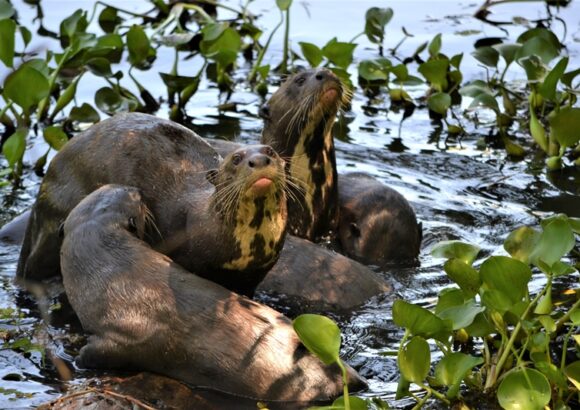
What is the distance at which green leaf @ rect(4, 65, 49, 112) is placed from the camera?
8.45 meters

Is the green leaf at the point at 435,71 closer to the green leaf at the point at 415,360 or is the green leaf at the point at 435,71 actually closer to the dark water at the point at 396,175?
the dark water at the point at 396,175

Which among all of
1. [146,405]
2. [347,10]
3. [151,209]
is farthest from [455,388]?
[347,10]

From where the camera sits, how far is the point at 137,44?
995 cm

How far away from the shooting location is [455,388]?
565cm

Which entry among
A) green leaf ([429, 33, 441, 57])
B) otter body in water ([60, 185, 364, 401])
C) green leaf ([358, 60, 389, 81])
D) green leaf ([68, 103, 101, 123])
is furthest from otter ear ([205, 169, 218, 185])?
green leaf ([429, 33, 441, 57])

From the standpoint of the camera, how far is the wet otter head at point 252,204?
6.38m

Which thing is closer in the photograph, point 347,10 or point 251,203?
point 251,203

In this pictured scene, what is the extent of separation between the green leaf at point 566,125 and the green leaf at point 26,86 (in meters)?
3.26

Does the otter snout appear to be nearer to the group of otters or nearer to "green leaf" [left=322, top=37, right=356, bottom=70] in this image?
the group of otters

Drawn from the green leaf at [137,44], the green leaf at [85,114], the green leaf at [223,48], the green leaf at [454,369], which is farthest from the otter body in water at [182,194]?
the green leaf at [223,48]

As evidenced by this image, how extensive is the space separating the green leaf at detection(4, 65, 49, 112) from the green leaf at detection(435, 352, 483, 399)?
387cm

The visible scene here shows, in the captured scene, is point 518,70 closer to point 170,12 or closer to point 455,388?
point 170,12

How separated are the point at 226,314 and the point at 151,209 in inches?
44.3

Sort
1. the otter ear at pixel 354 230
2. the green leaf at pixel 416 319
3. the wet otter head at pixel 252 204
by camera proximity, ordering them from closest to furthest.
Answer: the green leaf at pixel 416 319
the wet otter head at pixel 252 204
the otter ear at pixel 354 230
